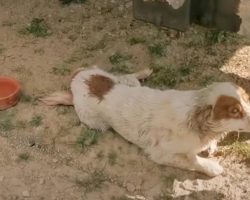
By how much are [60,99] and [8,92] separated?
58 centimetres

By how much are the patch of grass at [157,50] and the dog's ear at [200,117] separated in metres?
1.84

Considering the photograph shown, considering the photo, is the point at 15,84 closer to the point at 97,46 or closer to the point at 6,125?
the point at 6,125

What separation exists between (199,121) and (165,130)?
→ 389 millimetres

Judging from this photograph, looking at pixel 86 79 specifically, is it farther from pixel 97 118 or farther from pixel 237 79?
pixel 237 79

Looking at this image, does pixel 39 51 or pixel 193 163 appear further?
pixel 39 51

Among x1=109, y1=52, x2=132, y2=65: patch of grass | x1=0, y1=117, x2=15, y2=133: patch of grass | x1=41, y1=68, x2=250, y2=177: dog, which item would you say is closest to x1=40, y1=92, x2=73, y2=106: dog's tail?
x1=41, y1=68, x2=250, y2=177: dog

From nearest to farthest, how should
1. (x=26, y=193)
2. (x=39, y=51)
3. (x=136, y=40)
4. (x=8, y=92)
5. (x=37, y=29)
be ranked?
(x=26, y=193), (x=8, y=92), (x=39, y=51), (x=136, y=40), (x=37, y=29)

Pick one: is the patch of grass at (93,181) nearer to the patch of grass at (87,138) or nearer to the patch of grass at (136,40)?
the patch of grass at (87,138)

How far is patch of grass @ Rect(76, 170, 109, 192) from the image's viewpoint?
486 cm

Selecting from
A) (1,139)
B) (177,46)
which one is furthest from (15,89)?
(177,46)

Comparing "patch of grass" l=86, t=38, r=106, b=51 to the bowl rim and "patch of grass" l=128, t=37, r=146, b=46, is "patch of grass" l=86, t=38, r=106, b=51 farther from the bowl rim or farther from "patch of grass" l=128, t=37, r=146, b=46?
the bowl rim

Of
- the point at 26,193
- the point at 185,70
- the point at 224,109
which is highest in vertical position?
the point at 224,109

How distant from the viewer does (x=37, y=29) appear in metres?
6.80

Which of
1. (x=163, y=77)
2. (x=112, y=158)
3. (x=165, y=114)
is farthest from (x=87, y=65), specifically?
(x=165, y=114)
